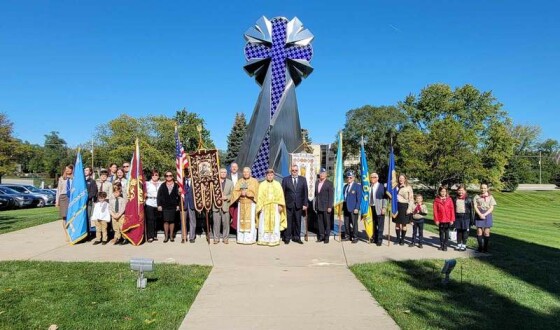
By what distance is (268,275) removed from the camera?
7215 millimetres

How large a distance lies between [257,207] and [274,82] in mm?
4734

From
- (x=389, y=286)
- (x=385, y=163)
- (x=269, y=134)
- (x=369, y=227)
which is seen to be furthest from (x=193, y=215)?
(x=385, y=163)

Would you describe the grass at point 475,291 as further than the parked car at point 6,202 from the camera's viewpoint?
No

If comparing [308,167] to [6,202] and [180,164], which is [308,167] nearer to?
[180,164]

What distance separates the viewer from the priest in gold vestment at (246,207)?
34.5 feet

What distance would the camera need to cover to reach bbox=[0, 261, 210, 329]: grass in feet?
15.9

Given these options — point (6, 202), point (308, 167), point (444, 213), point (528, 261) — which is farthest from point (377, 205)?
point (6, 202)

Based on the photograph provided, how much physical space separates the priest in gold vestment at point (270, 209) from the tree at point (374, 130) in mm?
45433

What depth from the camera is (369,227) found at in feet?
35.3

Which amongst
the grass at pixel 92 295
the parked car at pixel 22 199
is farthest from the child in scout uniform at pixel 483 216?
the parked car at pixel 22 199

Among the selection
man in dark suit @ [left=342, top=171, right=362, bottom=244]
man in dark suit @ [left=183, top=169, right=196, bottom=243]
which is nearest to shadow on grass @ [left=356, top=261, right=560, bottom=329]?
man in dark suit @ [left=342, top=171, right=362, bottom=244]

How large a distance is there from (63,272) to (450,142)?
32.9 m

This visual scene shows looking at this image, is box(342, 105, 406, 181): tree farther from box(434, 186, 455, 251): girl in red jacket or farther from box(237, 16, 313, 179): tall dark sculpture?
box(434, 186, 455, 251): girl in red jacket

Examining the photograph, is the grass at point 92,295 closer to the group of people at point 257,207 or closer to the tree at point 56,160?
the group of people at point 257,207
